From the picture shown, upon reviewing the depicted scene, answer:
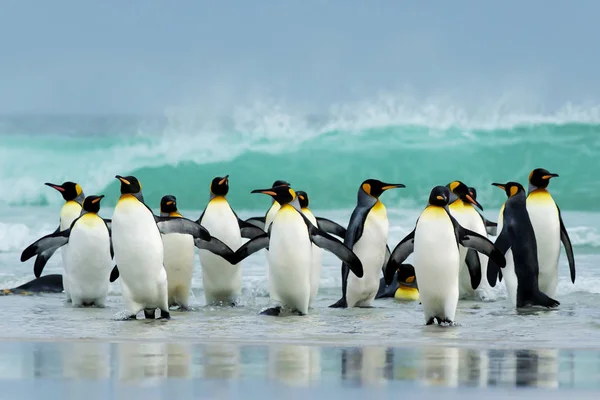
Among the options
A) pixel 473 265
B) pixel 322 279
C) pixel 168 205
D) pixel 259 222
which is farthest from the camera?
pixel 322 279

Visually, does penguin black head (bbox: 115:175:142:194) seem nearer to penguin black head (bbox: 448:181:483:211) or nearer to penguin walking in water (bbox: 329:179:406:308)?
penguin walking in water (bbox: 329:179:406:308)

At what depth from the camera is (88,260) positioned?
862cm

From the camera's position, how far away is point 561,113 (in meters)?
30.5

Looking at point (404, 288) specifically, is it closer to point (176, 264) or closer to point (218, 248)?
point (218, 248)

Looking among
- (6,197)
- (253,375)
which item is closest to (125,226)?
(253,375)

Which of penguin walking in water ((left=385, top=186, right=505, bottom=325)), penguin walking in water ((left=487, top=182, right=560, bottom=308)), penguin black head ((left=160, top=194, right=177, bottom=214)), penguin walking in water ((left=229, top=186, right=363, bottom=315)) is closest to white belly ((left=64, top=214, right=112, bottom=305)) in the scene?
penguin black head ((left=160, top=194, right=177, bottom=214))

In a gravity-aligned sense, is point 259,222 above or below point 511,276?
above

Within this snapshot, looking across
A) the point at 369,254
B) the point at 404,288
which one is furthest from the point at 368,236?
the point at 404,288

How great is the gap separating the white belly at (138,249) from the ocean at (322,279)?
0.91 ft

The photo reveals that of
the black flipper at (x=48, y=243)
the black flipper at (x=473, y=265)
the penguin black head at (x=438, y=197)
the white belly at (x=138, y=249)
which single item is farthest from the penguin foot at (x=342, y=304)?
the black flipper at (x=48, y=243)

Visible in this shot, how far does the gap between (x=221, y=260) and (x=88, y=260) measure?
939 mm

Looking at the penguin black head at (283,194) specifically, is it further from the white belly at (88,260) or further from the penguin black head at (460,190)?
the penguin black head at (460,190)

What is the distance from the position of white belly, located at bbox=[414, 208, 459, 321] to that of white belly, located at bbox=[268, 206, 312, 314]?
981 mm

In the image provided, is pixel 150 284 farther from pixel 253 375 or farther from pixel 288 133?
pixel 288 133
